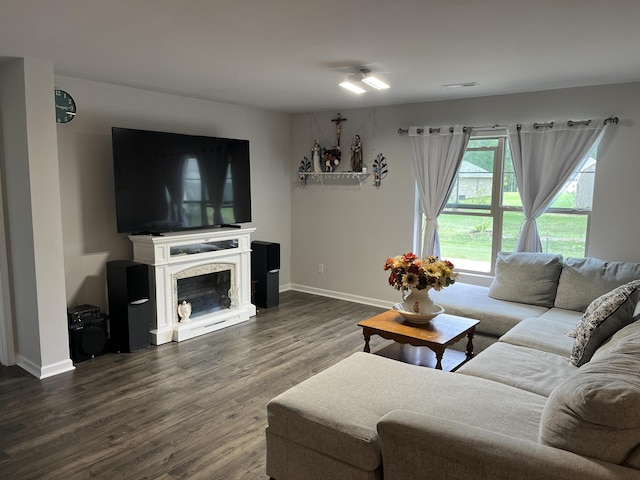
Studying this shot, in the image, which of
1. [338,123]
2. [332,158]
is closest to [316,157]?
[332,158]

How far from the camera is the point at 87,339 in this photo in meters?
3.91

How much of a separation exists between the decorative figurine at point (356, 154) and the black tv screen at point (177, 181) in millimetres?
1269

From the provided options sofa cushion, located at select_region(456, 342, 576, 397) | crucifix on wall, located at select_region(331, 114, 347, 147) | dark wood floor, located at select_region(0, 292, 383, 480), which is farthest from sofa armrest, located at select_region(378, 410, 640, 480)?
crucifix on wall, located at select_region(331, 114, 347, 147)

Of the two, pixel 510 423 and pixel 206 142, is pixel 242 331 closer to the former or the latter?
pixel 206 142

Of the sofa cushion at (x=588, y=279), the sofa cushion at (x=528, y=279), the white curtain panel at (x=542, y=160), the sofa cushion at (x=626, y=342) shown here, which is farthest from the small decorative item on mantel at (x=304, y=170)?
the sofa cushion at (x=626, y=342)

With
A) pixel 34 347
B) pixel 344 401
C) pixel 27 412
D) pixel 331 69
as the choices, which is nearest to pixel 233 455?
pixel 344 401

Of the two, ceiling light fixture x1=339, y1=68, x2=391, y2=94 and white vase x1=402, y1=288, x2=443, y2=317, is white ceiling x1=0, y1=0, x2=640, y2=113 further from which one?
white vase x1=402, y1=288, x2=443, y2=317

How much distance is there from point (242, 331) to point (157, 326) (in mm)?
835

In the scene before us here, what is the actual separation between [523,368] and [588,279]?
1.61m

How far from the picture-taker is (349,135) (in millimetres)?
5789

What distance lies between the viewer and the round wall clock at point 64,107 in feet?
13.0

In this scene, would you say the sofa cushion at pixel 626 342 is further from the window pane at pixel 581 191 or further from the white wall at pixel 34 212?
the white wall at pixel 34 212

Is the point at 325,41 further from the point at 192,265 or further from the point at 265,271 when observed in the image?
the point at 265,271

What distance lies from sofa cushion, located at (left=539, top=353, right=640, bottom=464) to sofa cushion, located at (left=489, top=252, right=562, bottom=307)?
2.40 m
